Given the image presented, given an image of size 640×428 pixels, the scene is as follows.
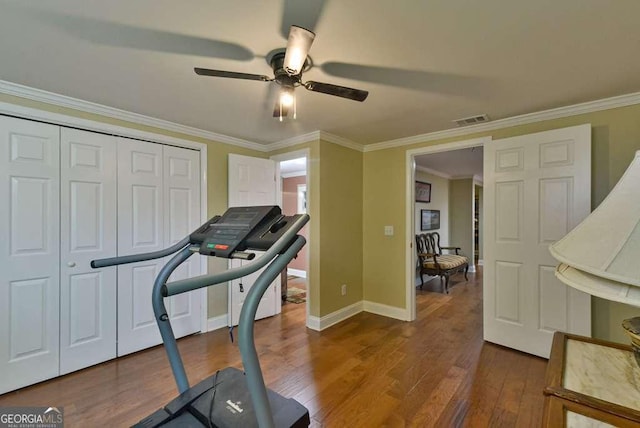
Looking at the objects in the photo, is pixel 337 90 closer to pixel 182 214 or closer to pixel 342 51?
pixel 342 51

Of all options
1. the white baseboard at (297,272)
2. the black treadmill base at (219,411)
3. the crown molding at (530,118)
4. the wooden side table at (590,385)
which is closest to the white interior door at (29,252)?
the black treadmill base at (219,411)

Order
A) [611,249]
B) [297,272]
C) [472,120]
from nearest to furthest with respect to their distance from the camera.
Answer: [611,249] < [472,120] < [297,272]

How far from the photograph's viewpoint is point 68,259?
2324mm

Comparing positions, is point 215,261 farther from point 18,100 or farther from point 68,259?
point 18,100

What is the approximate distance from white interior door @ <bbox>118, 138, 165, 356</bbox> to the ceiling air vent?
3078 millimetres

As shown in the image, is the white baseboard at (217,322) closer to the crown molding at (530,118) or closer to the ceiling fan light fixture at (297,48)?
the ceiling fan light fixture at (297,48)

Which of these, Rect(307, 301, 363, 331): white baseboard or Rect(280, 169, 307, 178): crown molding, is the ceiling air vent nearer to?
Rect(307, 301, 363, 331): white baseboard

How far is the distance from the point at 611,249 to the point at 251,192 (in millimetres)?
3225

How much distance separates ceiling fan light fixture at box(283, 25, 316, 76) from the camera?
126cm

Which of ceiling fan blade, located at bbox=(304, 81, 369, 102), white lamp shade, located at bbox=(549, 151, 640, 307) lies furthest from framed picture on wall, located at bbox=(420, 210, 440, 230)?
white lamp shade, located at bbox=(549, 151, 640, 307)

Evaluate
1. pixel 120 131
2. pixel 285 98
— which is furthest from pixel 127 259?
pixel 120 131

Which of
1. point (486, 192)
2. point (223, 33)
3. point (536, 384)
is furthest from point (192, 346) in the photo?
point (486, 192)

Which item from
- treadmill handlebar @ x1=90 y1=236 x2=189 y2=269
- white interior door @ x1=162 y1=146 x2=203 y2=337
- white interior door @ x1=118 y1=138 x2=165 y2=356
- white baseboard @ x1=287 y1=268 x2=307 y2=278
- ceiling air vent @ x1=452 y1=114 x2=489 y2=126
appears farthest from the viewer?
white baseboard @ x1=287 y1=268 x2=307 y2=278

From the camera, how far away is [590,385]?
37.4 inches
